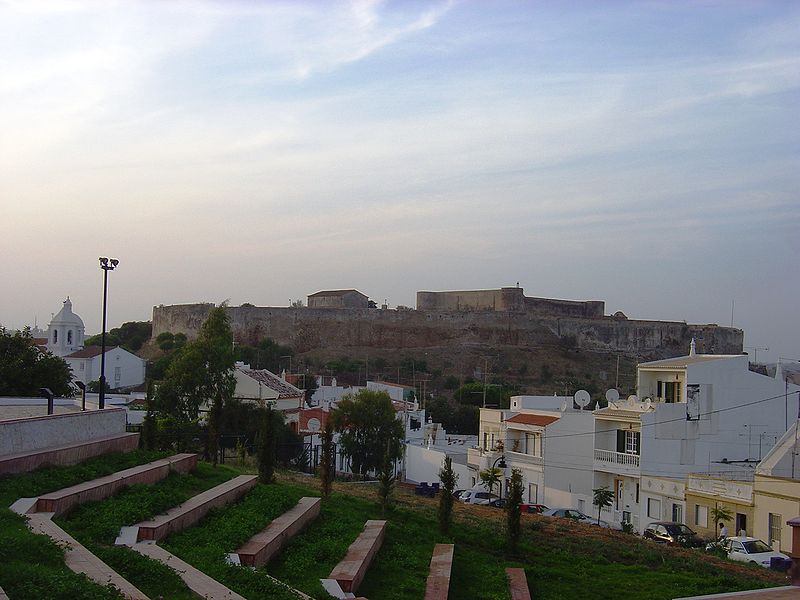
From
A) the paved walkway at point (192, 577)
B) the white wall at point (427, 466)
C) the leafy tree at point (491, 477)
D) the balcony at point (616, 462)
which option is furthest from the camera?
the white wall at point (427, 466)

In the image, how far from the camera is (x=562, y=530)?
1432 centimetres

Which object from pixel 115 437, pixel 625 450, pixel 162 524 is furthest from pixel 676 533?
pixel 162 524

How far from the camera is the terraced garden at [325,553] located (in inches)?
260

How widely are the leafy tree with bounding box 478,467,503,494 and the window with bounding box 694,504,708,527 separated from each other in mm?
5766

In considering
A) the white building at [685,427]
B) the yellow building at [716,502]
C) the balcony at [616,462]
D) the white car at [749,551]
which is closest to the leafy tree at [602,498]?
the white building at [685,427]

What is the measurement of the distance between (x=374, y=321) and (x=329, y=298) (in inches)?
194

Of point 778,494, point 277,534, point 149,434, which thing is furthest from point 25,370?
A: point 778,494

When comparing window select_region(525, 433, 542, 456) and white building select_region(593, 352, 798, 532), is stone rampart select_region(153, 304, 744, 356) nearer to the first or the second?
window select_region(525, 433, 542, 456)

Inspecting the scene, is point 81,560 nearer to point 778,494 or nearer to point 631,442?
point 778,494

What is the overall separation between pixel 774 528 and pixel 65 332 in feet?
135

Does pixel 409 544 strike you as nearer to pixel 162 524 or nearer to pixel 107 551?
pixel 162 524

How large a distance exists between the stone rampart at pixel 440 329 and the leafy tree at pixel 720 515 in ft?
172

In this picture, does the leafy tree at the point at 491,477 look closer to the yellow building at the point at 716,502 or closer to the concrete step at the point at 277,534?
the yellow building at the point at 716,502

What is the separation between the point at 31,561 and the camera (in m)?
6.34
